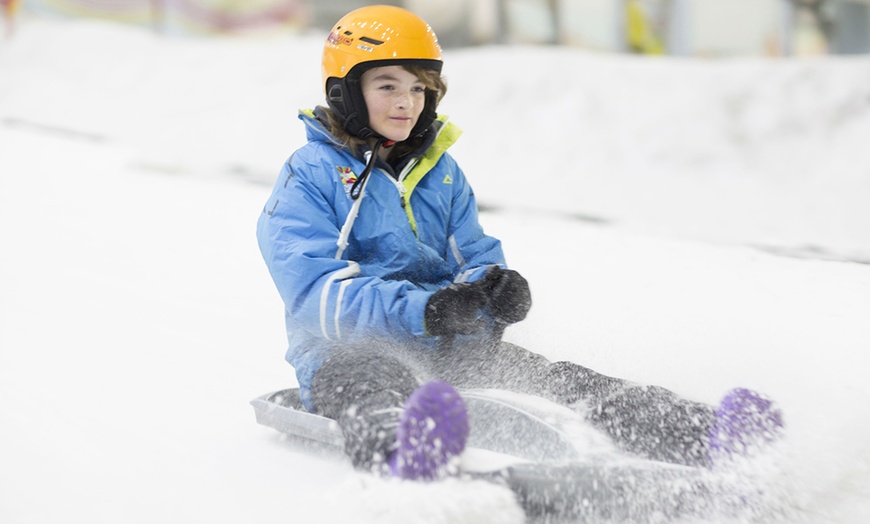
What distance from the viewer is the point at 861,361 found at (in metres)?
2.93

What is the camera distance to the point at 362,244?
94.5 inches

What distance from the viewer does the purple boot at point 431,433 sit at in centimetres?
184

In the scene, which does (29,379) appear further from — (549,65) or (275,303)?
(549,65)

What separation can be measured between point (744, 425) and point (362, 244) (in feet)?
3.31

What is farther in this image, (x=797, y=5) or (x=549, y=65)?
(x=797, y=5)

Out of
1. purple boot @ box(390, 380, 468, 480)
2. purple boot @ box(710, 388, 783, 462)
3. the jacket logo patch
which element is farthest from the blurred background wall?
purple boot @ box(390, 380, 468, 480)

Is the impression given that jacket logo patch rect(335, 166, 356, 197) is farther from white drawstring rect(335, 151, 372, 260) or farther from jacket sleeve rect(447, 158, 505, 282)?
jacket sleeve rect(447, 158, 505, 282)

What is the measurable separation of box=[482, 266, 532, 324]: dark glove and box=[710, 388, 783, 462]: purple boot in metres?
0.54

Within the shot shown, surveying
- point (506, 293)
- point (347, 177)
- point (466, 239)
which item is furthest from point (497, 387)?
point (347, 177)

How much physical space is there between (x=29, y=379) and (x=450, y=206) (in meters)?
1.44

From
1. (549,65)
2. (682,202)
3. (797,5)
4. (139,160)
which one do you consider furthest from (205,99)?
(797,5)

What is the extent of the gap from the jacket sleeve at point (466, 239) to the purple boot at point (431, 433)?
74 cm

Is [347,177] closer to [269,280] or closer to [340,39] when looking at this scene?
[340,39]

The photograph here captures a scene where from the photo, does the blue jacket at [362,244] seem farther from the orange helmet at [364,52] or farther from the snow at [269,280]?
the snow at [269,280]
